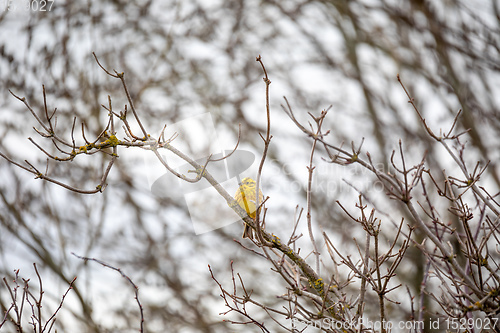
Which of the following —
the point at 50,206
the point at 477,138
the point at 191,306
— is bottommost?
the point at 191,306

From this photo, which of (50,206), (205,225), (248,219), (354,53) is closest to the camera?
(248,219)

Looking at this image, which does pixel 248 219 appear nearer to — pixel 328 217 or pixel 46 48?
pixel 46 48

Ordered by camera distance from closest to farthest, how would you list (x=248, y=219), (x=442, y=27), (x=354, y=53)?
(x=248, y=219)
(x=442, y=27)
(x=354, y=53)

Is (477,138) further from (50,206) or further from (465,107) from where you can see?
(50,206)

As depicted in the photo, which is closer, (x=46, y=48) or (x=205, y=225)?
(x=205, y=225)

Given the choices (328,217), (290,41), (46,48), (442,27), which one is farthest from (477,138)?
(46,48)

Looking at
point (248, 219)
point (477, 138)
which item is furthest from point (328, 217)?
point (248, 219)

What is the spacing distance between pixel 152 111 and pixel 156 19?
1.61 meters

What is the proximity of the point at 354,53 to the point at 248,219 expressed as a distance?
7.65 m

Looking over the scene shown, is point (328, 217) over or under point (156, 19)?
under

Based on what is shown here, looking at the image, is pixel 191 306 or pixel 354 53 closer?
pixel 191 306

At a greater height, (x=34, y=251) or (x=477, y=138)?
(x=477, y=138)

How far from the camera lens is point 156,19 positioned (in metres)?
7.72

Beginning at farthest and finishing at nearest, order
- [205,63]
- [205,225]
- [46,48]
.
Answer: [205,63] < [46,48] < [205,225]
